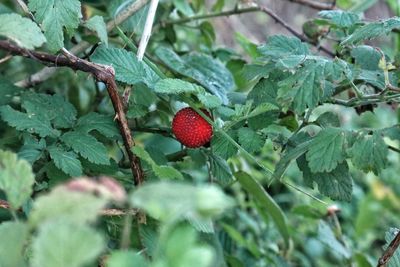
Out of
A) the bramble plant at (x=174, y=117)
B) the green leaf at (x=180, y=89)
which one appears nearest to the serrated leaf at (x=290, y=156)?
the bramble plant at (x=174, y=117)

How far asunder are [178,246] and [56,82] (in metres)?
1.05

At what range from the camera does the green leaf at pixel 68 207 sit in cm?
38

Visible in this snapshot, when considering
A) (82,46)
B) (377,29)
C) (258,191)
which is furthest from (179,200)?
(82,46)

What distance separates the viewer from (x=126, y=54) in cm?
92

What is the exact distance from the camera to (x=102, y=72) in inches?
32.4

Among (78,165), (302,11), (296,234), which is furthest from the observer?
(302,11)

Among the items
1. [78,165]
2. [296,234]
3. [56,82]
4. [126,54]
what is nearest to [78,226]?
[78,165]

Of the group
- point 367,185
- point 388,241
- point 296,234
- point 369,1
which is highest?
point 369,1

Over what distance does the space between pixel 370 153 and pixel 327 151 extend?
0.18 ft

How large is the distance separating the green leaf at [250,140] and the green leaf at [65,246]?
54 centimetres

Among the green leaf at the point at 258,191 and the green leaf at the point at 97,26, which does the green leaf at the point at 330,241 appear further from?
the green leaf at the point at 97,26

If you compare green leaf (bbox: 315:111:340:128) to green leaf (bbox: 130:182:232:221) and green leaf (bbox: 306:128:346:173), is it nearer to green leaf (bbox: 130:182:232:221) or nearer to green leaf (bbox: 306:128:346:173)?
green leaf (bbox: 306:128:346:173)

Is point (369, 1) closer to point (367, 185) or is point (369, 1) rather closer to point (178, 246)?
point (178, 246)

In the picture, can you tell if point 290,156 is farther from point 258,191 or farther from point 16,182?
point 16,182
